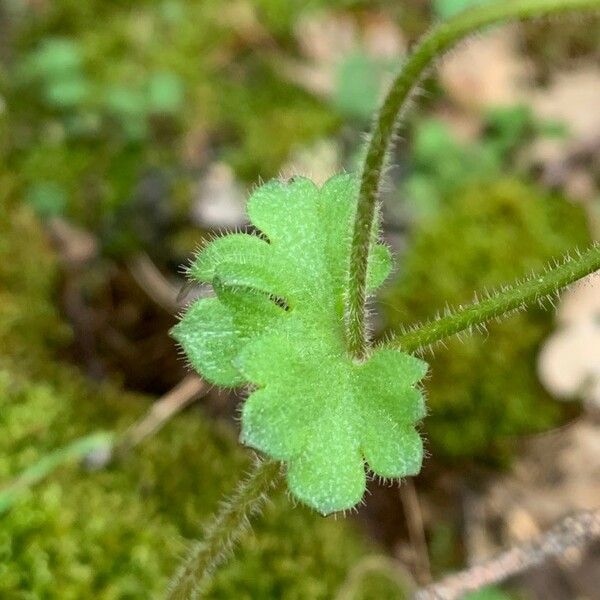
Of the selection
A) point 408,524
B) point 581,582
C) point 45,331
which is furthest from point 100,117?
point 581,582

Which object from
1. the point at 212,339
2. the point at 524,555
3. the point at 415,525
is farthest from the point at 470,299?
the point at 212,339

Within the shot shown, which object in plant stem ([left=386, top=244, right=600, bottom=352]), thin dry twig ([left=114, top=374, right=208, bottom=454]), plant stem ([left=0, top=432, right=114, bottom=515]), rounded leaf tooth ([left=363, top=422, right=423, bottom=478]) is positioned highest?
plant stem ([left=386, top=244, right=600, bottom=352])

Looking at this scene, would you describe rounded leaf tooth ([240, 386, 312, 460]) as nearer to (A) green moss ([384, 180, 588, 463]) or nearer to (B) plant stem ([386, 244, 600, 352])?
(B) plant stem ([386, 244, 600, 352])

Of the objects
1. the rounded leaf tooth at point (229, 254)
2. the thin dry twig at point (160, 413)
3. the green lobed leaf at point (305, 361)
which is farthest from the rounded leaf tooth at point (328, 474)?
the thin dry twig at point (160, 413)

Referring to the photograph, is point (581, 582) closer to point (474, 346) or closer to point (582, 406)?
point (582, 406)

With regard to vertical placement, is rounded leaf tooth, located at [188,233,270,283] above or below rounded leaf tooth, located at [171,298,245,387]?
above

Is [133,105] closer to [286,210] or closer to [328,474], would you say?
[286,210]

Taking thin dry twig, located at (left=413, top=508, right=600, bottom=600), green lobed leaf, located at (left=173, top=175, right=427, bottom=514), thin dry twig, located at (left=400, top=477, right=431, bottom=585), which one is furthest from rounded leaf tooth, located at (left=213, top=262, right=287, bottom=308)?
thin dry twig, located at (left=400, top=477, right=431, bottom=585)

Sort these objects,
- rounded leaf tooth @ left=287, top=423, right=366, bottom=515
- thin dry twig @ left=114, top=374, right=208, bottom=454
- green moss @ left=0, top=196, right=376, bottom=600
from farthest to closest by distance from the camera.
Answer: thin dry twig @ left=114, top=374, right=208, bottom=454 → green moss @ left=0, top=196, right=376, bottom=600 → rounded leaf tooth @ left=287, top=423, right=366, bottom=515
